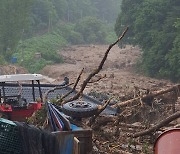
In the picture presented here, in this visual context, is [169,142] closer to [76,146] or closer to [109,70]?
[76,146]

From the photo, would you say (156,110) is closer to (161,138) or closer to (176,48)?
(161,138)

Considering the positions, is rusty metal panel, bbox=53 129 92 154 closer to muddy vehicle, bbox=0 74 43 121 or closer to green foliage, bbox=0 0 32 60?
muddy vehicle, bbox=0 74 43 121

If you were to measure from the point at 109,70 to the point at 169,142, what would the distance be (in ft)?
91.8

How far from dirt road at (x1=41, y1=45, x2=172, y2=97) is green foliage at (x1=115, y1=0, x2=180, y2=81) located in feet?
2.98

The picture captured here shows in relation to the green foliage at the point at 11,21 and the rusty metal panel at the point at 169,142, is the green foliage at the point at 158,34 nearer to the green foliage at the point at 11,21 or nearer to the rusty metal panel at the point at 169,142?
Answer: the green foliage at the point at 11,21

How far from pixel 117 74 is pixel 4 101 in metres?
20.1

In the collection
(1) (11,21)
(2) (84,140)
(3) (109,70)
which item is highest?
(1) (11,21)

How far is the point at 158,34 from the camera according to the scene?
26.5 meters

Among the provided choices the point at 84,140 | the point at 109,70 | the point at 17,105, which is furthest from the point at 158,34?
the point at 84,140

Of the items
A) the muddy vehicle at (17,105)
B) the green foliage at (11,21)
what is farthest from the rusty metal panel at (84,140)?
the green foliage at (11,21)

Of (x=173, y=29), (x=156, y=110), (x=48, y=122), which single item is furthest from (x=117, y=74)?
(x=48, y=122)

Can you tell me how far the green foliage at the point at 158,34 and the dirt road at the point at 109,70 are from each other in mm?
909

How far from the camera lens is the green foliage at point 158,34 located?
2469 centimetres

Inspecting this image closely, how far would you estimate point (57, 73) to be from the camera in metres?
30.1
